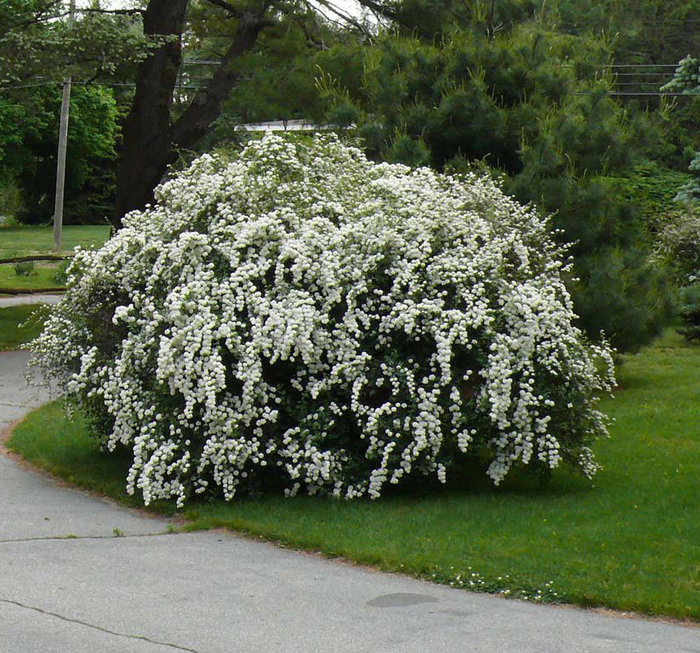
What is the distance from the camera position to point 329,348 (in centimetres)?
943

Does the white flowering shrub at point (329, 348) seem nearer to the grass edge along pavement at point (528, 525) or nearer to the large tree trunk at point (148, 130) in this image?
the grass edge along pavement at point (528, 525)

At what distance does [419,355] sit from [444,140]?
611 centimetres

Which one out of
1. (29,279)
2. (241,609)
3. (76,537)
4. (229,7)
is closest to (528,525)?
(241,609)

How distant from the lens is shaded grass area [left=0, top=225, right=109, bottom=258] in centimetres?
4197

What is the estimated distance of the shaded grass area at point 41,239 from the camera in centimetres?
4197

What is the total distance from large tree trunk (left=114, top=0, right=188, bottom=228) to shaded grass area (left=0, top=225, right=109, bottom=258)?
1657 cm

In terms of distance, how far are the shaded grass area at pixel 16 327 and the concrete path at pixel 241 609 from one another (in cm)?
1154

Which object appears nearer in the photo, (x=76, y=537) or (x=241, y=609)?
(x=241, y=609)

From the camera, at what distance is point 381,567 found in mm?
7688

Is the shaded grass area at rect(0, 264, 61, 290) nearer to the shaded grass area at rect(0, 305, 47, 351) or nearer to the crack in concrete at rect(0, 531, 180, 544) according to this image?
the shaded grass area at rect(0, 305, 47, 351)

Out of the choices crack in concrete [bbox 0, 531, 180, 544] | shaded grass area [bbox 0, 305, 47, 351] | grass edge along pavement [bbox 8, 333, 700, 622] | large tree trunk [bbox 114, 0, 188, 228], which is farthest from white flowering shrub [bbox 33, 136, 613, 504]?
large tree trunk [bbox 114, 0, 188, 228]

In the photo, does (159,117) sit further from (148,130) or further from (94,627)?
(94,627)

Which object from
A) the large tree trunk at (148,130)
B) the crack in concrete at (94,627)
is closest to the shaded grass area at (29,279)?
the large tree trunk at (148,130)

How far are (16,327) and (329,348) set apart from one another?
47.4ft
